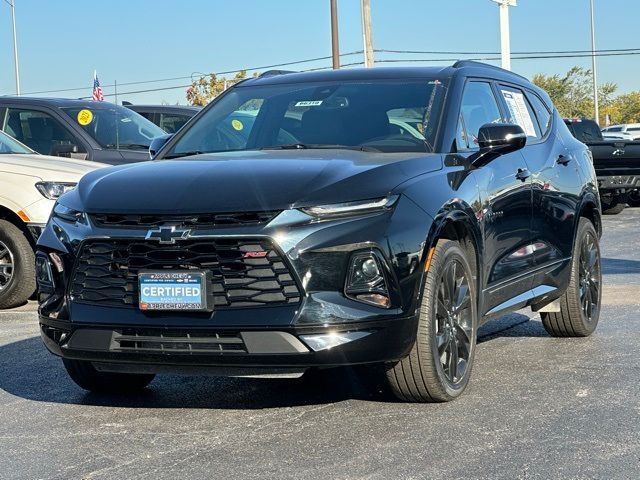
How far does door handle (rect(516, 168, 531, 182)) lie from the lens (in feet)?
21.5

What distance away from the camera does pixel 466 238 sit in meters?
5.82

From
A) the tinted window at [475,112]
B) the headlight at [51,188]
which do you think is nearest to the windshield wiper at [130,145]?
the headlight at [51,188]

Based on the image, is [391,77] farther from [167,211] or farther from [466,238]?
[167,211]

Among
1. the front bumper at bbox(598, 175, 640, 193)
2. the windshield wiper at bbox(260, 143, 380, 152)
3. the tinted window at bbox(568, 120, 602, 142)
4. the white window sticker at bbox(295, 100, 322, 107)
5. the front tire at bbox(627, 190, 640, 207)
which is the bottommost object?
the front tire at bbox(627, 190, 640, 207)

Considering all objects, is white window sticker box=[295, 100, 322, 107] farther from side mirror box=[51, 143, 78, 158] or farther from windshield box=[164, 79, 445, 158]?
side mirror box=[51, 143, 78, 158]

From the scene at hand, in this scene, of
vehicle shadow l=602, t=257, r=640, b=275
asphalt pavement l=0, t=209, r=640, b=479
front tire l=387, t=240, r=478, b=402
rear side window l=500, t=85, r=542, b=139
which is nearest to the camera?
asphalt pavement l=0, t=209, r=640, b=479

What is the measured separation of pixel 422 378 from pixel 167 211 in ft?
4.71

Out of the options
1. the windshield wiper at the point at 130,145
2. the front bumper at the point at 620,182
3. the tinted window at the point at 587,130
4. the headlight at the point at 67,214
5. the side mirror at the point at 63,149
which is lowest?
the front bumper at the point at 620,182

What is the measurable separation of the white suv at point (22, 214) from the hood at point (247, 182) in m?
4.13

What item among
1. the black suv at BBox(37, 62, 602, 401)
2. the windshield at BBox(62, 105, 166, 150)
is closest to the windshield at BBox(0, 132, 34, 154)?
the windshield at BBox(62, 105, 166, 150)

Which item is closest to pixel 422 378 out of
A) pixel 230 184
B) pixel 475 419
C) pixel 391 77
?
pixel 475 419

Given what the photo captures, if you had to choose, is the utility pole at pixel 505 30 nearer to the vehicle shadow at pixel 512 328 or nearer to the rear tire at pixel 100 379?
the vehicle shadow at pixel 512 328

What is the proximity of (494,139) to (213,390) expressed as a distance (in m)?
2.04

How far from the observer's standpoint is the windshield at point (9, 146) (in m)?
10.8
